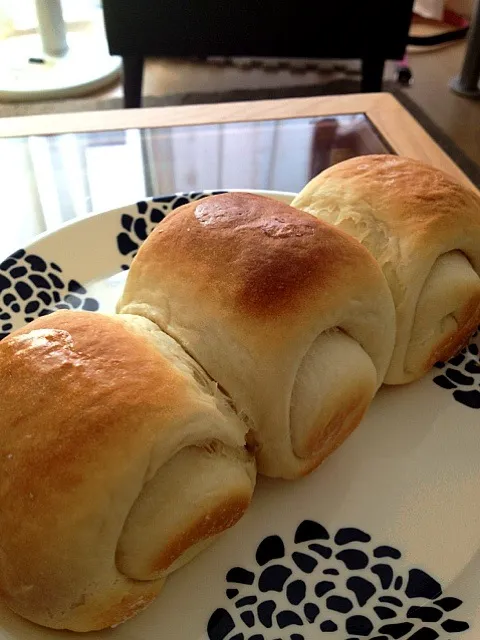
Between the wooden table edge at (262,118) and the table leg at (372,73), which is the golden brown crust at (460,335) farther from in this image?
the table leg at (372,73)

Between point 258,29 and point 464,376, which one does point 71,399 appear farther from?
point 258,29

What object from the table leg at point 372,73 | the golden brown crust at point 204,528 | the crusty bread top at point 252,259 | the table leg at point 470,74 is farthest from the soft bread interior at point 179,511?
the table leg at point 470,74

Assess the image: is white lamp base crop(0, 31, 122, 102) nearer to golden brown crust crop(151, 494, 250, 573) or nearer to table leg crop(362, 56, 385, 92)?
table leg crop(362, 56, 385, 92)

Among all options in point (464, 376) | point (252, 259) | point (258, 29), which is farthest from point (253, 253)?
point (258, 29)

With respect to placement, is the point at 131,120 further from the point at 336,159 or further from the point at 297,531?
the point at 297,531

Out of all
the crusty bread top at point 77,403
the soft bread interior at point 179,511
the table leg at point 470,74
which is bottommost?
the table leg at point 470,74
